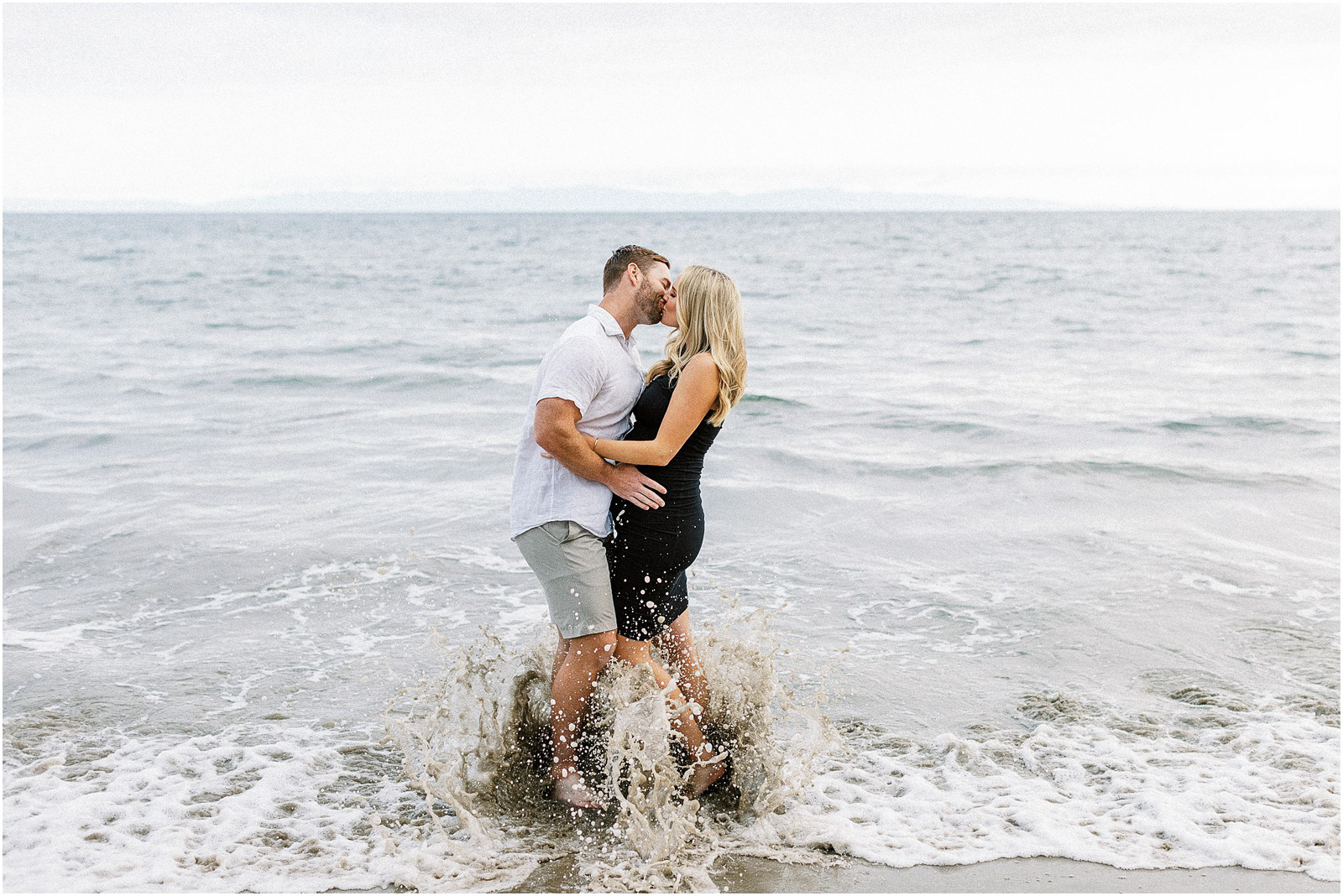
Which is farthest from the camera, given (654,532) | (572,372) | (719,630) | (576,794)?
(719,630)

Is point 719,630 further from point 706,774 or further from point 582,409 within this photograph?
point 582,409

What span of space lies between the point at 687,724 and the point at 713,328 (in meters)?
1.78

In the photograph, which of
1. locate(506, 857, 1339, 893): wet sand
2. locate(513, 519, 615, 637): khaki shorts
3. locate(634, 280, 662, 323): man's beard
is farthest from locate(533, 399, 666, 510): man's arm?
locate(506, 857, 1339, 893): wet sand

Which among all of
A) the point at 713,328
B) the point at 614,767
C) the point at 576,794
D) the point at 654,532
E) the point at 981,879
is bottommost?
the point at 981,879

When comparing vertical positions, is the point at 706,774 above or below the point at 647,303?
below

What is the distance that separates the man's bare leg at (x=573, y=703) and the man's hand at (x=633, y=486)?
58cm

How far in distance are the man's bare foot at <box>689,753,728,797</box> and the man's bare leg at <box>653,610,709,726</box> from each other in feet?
0.74

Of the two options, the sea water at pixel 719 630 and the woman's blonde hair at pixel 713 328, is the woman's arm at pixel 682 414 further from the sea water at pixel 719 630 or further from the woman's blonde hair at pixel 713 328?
the sea water at pixel 719 630

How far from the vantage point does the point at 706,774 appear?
463cm

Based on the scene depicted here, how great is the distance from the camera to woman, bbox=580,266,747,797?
405 centimetres

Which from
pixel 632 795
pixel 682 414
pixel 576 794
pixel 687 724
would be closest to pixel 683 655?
pixel 687 724

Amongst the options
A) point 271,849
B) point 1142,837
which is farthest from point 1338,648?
point 271,849

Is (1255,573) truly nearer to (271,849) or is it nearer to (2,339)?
(271,849)

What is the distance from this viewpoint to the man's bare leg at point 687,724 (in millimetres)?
4379
